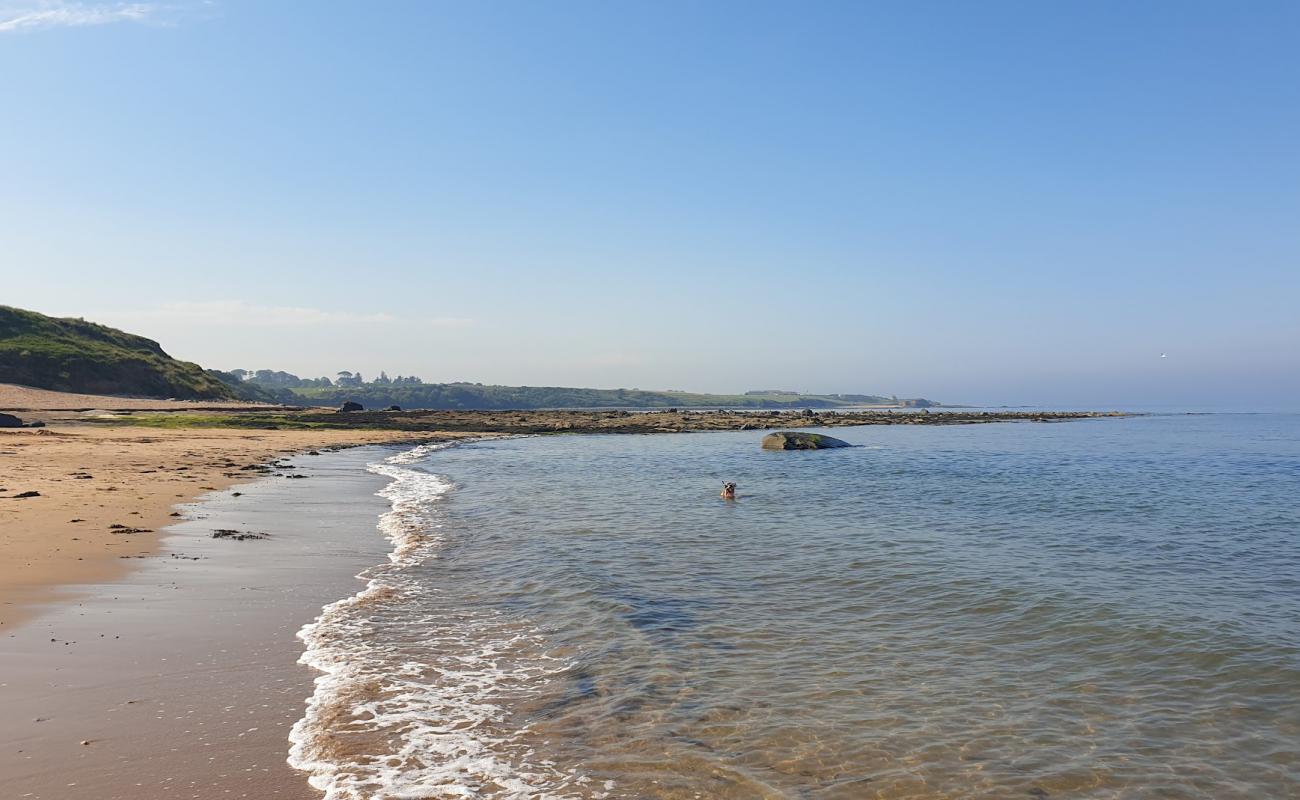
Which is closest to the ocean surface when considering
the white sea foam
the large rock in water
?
the white sea foam

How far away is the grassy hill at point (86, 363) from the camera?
3792 inches

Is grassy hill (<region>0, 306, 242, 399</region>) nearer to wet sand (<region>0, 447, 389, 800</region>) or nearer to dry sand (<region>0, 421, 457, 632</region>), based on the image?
dry sand (<region>0, 421, 457, 632</region>)

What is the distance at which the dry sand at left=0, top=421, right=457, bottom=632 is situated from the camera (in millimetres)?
12953

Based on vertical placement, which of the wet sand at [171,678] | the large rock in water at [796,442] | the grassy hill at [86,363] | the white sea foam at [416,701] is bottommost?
the white sea foam at [416,701]

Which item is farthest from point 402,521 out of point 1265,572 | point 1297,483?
point 1297,483

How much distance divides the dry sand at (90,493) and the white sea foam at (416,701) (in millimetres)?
4511

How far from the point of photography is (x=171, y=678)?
8398mm

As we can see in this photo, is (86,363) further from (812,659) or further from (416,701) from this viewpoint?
(812,659)

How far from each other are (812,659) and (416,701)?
4.99 m

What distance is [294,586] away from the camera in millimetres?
13188

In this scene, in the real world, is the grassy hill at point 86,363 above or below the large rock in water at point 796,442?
above

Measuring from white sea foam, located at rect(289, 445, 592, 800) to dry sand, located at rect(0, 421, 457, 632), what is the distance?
451 centimetres

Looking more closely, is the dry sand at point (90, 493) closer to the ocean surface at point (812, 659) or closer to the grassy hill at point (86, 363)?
the ocean surface at point (812, 659)

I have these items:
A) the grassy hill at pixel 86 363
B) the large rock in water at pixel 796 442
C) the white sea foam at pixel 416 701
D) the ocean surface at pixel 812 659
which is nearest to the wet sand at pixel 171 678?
the white sea foam at pixel 416 701
